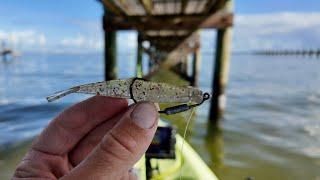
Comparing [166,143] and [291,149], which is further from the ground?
[166,143]

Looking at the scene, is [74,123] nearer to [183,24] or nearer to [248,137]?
[183,24]

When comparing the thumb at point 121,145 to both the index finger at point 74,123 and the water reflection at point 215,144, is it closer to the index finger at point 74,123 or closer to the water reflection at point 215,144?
the index finger at point 74,123

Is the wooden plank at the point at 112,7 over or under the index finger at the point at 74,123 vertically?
over

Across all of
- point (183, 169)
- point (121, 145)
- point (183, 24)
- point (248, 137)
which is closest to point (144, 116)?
point (121, 145)

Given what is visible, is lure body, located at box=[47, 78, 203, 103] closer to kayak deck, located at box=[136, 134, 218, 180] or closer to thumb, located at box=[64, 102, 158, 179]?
thumb, located at box=[64, 102, 158, 179]

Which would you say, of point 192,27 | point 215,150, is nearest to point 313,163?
point 215,150

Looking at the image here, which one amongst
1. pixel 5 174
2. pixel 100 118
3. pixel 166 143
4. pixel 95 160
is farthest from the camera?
pixel 5 174

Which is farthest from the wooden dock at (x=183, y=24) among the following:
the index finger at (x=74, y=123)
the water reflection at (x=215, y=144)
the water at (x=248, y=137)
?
the index finger at (x=74, y=123)

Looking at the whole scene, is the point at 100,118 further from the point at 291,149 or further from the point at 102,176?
the point at 291,149
